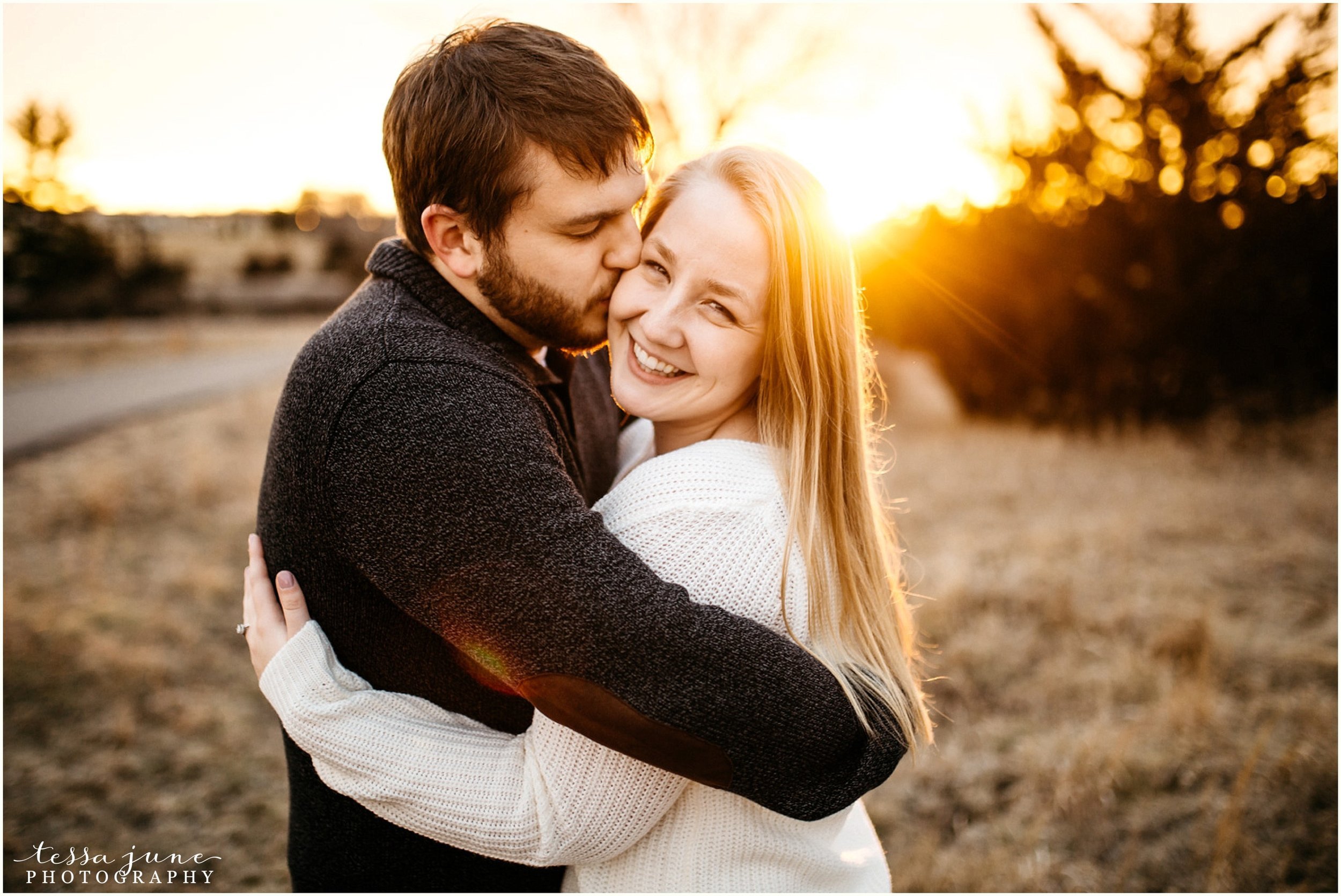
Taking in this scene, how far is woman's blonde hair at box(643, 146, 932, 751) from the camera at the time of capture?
5.51ft

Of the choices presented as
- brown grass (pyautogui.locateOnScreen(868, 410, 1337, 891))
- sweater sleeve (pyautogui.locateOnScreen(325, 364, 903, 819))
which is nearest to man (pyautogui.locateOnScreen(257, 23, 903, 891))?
sweater sleeve (pyautogui.locateOnScreen(325, 364, 903, 819))

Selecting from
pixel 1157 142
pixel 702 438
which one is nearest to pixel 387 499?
pixel 702 438

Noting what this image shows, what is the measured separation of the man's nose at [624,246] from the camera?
1912 millimetres

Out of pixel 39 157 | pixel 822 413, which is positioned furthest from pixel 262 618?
pixel 39 157

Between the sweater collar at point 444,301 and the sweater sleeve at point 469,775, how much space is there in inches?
28.2

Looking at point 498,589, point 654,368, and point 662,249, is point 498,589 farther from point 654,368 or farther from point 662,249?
point 662,249

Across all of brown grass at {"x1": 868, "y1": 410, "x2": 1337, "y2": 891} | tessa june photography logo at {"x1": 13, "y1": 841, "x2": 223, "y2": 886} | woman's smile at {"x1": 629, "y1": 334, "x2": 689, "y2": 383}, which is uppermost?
woman's smile at {"x1": 629, "y1": 334, "x2": 689, "y2": 383}

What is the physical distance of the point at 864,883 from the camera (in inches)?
70.7

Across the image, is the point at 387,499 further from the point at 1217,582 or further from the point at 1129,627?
the point at 1217,582

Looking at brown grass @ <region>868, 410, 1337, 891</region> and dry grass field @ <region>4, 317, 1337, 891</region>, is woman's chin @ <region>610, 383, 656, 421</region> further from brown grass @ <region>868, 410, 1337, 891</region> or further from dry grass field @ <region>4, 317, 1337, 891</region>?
dry grass field @ <region>4, 317, 1337, 891</region>

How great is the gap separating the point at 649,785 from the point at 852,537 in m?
0.69

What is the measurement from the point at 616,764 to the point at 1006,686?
3.47 meters

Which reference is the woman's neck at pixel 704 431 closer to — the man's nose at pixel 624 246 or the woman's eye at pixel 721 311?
the woman's eye at pixel 721 311

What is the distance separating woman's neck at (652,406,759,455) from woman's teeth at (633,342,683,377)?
0.47ft
